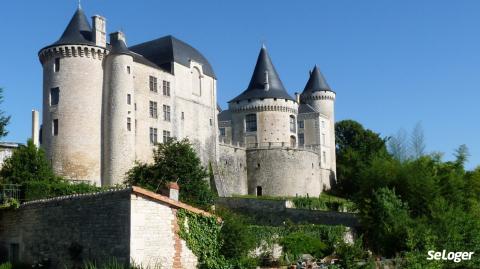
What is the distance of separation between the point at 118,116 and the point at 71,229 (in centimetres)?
1932

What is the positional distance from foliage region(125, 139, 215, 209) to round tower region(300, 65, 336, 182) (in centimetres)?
2970

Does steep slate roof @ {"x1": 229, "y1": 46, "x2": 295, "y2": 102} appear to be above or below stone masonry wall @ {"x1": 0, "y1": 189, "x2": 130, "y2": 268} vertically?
above

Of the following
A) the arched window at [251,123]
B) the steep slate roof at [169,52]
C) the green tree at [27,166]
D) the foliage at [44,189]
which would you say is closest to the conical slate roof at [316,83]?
the arched window at [251,123]

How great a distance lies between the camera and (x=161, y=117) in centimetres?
4019

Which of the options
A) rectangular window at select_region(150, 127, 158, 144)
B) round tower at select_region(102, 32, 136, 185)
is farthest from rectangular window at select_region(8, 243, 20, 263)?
rectangular window at select_region(150, 127, 158, 144)

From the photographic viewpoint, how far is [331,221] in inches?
1302

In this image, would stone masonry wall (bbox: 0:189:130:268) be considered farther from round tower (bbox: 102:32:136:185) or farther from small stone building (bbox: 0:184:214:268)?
round tower (bbox: 102:32:136:185)

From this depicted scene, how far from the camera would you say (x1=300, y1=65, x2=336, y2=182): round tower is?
59.8 m

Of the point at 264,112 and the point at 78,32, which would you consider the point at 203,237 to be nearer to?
the point at 78,32

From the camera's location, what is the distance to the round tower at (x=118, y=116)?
3575cm

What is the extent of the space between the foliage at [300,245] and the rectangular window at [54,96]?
60.5 ft

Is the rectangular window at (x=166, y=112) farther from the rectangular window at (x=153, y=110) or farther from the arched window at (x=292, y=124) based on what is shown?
the arched window at (x=292, y=124)

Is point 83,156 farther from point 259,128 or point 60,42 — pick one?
point 259,128

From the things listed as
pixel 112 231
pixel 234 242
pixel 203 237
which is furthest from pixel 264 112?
pixel 112 231
